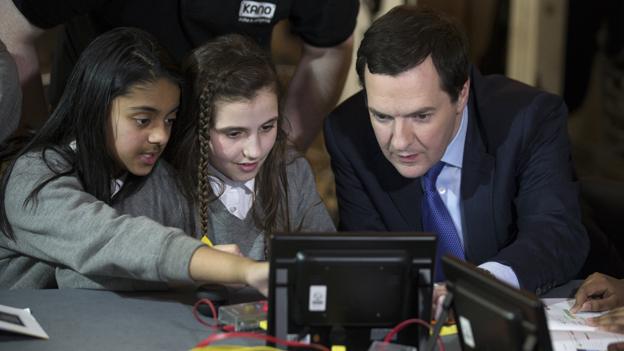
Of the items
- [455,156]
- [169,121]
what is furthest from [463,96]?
[169,121]

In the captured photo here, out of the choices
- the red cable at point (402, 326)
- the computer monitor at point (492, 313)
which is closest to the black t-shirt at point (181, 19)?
the red cable at point (402, 326)

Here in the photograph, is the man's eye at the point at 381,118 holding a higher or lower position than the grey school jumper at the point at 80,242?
higher

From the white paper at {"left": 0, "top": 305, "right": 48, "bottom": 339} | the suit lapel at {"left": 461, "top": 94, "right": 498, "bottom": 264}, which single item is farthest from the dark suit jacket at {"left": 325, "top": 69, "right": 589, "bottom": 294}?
the white paper at {"left": 0, "top": 305, "right": 48, "bottom": 339}

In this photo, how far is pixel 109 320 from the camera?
2.05m

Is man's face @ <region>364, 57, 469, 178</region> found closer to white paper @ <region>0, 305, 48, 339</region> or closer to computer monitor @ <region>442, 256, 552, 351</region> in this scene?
computer monitor @ <region>442, 256, 552, 351</region>

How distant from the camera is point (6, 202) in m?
2.29

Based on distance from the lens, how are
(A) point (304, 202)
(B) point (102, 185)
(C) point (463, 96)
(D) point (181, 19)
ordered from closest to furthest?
(B) point (102, 185), (C) point (463, 96), (A) point (304, 202), (D) point (181, 19)

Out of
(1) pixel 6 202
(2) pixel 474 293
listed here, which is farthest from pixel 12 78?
(2) pixel 474 293

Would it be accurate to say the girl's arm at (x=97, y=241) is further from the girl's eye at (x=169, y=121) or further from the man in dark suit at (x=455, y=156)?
the man in dark suit at (x=455, y=156)

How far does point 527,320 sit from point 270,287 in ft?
1.56

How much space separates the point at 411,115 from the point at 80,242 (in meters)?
0.82

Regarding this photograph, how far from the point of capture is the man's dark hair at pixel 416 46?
2.46 m

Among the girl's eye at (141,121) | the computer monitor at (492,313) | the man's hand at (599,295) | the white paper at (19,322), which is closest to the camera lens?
the computer monitor at (492,313)

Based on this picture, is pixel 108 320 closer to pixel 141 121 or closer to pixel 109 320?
pixel 109 320
